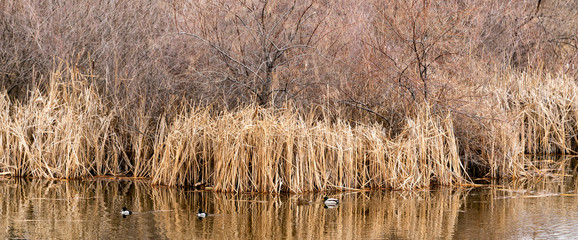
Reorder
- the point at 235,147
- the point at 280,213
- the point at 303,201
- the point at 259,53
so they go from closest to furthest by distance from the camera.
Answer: the point at 280,213 < the point at 303,201 < the point at 235,147 < the point at 259,53

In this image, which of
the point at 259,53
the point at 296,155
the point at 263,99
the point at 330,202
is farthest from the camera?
the point at 259,53

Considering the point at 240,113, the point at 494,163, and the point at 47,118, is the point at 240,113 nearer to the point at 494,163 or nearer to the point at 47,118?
the point at 47,118

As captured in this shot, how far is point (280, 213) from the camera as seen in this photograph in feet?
28.7

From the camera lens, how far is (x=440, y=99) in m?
11.9

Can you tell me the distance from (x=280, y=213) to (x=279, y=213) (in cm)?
1

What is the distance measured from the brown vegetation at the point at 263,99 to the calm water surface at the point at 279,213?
484 millimetres

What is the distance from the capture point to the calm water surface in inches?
304

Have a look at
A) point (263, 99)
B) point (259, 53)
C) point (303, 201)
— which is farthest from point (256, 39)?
point (303, 201)

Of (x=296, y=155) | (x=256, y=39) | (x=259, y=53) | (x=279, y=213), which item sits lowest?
(x=279, y=213)

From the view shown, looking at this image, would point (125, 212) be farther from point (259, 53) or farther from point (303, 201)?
point (259, 53)

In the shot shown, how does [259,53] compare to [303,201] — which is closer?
[303,201]

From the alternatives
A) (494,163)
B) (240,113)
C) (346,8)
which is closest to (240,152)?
(240,113)

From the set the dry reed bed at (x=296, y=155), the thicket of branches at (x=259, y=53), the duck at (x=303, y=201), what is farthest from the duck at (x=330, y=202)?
the thicket of branches at (x=259, y=53)

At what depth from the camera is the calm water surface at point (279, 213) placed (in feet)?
25.3
